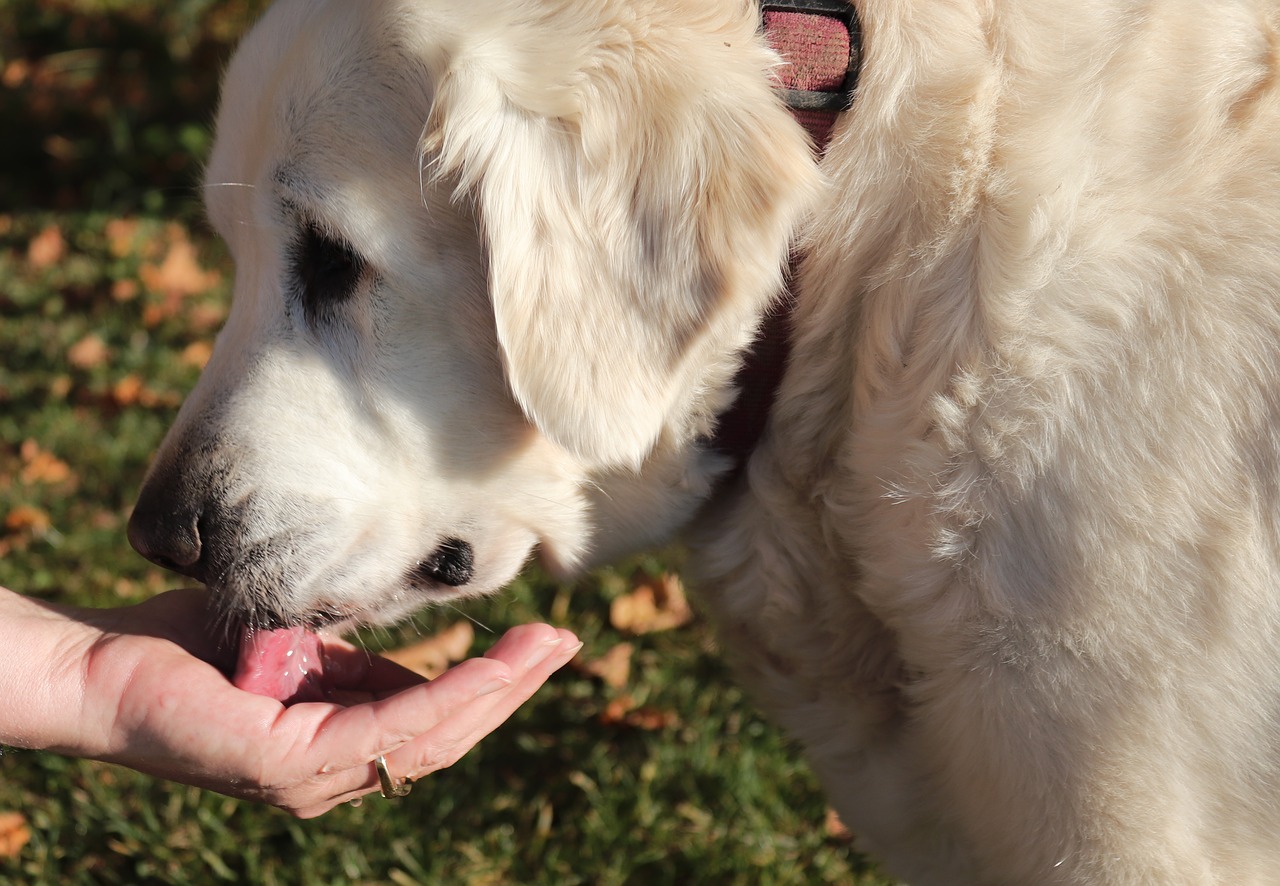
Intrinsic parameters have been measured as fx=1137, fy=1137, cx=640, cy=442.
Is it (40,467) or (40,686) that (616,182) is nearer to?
(40,686)

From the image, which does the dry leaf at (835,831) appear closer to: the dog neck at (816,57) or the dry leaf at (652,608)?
the dry leaf at (652,608)

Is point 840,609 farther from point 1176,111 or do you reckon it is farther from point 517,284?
point 1176,111

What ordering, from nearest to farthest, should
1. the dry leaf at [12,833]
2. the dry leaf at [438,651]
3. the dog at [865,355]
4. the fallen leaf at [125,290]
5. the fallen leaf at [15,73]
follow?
the dog at [865,355]
the dry leaf at [12,833]
the dry leaf at [438,651]
the fallen leaf at [125,290]
the fallen leaf at [15,73]

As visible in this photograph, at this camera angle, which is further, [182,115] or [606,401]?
[182,115]

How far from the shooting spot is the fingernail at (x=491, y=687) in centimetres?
192

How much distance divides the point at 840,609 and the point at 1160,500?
59cm

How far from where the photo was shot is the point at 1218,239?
1687 millimetres

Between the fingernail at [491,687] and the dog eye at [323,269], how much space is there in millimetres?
687

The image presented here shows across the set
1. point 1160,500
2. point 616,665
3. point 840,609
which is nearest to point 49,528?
point 616,665

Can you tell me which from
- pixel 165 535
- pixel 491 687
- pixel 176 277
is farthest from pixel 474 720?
pixel 176 277

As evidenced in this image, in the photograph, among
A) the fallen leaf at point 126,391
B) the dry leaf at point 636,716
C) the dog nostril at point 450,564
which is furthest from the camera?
the fallen leaf at point 126,391

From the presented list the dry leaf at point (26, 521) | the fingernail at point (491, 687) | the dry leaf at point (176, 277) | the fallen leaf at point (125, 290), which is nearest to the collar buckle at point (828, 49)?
the fingernail at point (491, 687)

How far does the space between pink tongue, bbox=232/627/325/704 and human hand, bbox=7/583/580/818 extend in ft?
0.25

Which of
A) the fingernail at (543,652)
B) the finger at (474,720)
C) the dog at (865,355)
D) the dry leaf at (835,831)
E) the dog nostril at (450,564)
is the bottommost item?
the dry leaf at (835,831)
